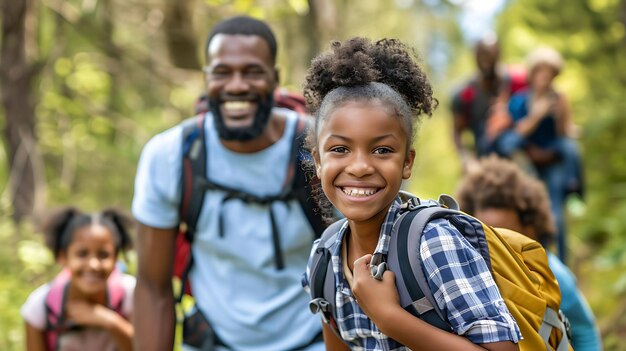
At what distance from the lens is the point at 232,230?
4688 millimetres

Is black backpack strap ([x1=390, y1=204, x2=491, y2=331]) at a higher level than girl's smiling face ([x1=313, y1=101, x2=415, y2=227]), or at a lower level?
lower

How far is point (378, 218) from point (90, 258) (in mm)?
3348

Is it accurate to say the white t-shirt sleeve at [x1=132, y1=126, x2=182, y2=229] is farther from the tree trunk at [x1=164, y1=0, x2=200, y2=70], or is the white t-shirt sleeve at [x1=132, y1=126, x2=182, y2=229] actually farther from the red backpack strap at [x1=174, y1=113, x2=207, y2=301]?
the tree trunk at [x1=164, y1=0, x2=200, y2=70]

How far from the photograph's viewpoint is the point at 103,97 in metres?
13.0

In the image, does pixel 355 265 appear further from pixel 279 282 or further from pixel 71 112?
pixel 71 112

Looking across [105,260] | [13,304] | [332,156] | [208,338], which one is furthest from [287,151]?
[13,304]

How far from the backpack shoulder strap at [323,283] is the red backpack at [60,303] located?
295cm

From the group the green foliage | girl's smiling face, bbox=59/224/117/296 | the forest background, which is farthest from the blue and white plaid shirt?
the green foliage

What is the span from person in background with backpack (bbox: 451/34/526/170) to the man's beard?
176 inches

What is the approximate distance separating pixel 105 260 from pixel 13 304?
214cm

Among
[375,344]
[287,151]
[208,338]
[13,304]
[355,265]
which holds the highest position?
[287,151]

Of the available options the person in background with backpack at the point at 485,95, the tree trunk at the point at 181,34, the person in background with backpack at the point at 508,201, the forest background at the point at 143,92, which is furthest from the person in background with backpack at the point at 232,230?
the tree trunk at the point at 181,34

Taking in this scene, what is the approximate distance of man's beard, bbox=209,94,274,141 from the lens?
475 centimetres

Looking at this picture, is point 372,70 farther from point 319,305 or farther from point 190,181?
point 190,181
